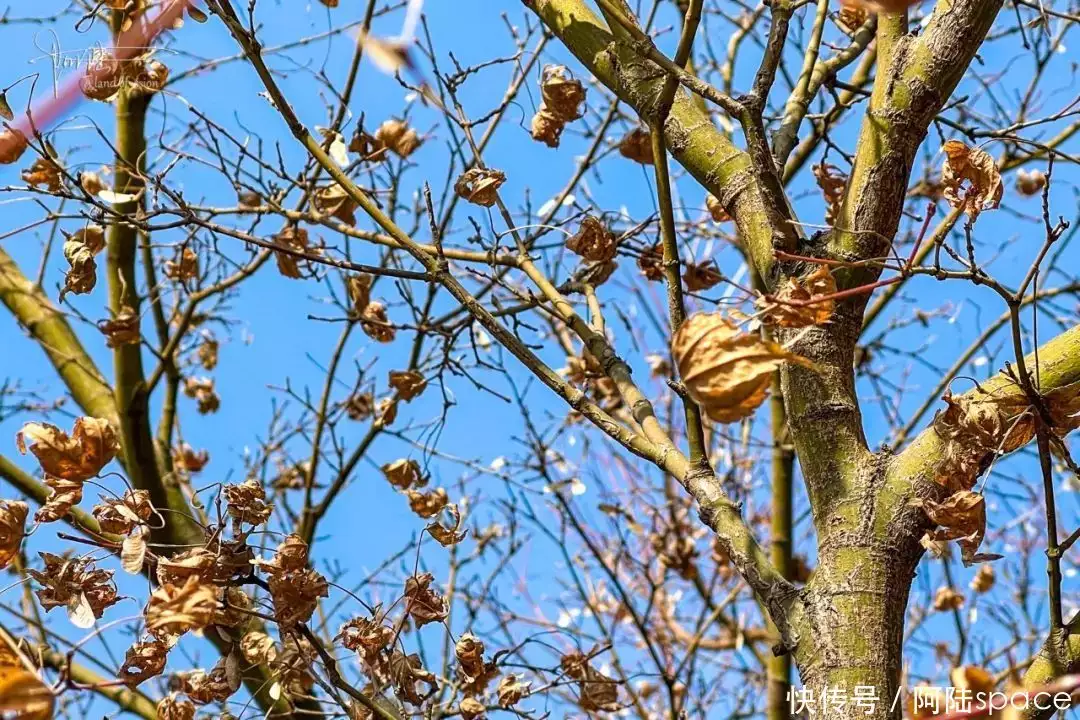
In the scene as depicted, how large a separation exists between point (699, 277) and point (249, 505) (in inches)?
57.4

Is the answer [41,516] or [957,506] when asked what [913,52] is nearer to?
[957,506]

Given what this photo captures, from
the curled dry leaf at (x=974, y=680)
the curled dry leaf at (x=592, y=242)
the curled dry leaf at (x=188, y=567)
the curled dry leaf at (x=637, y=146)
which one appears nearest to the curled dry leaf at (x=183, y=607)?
the curled dry leaf at (x=188, y=567)

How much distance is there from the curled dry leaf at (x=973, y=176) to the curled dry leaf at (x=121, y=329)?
221 centimetres

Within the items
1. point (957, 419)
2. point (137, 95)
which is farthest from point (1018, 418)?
point (137, 95)

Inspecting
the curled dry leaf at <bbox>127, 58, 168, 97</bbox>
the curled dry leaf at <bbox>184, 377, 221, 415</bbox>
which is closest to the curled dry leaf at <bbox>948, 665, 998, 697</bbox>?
the curled dry leaf at <bbox>127, 58, 168, 97</bbox>

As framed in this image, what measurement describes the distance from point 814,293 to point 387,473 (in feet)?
4.33

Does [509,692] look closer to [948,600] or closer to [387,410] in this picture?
[387,410]

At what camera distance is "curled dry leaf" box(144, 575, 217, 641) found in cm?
128

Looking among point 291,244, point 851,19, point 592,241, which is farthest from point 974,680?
point 291,244

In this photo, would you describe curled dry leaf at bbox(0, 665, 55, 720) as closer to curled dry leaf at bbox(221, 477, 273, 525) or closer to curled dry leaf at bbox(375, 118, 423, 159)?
curled dry leaf at bbox(221, 477, 273, 525)

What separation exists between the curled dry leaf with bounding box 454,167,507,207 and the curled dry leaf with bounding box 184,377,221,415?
86.3 inches

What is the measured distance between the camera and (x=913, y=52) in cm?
182

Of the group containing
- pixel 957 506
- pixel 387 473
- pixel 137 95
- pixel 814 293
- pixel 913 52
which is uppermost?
pixel 137 95

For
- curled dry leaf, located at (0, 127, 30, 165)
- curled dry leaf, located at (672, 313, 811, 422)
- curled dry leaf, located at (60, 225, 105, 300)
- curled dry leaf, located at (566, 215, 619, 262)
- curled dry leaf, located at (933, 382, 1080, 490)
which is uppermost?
curled dry leaf, located at (566, 215, 619, 262)
